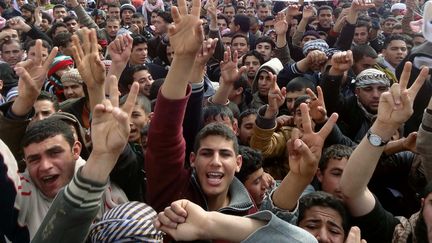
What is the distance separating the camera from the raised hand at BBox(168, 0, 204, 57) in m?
2.21

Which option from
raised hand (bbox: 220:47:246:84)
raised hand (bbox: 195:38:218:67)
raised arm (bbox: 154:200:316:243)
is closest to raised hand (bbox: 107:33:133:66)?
raised hand (bbox: 195:38:218:67)

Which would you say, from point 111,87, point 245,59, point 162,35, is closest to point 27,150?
point 111,87

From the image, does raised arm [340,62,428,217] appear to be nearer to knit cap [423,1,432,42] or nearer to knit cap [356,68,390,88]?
knit cap [423,1,432,42]

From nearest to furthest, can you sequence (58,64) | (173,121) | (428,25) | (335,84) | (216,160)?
(173,121) < (216,160) < (428,25) < (335,84) < (58,64)

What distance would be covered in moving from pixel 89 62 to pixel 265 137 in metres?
1.33

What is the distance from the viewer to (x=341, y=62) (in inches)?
144

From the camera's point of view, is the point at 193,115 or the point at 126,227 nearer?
the point at 126,227

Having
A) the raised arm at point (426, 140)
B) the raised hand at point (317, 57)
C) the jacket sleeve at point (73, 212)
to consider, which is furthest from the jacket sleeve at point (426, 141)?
the raised hand at point (317, 57)

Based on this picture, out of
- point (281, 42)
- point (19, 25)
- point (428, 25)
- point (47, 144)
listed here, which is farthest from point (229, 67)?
point (19, 25)

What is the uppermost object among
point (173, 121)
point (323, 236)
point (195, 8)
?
point (195, 8)

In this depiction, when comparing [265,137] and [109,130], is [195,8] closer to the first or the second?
[109,130]

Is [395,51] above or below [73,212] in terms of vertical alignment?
below

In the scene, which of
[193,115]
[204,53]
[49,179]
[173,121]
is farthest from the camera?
[204,53]

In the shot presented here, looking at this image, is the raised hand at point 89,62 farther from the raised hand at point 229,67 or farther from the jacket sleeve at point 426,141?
the jacket sleeve at point 426,141
